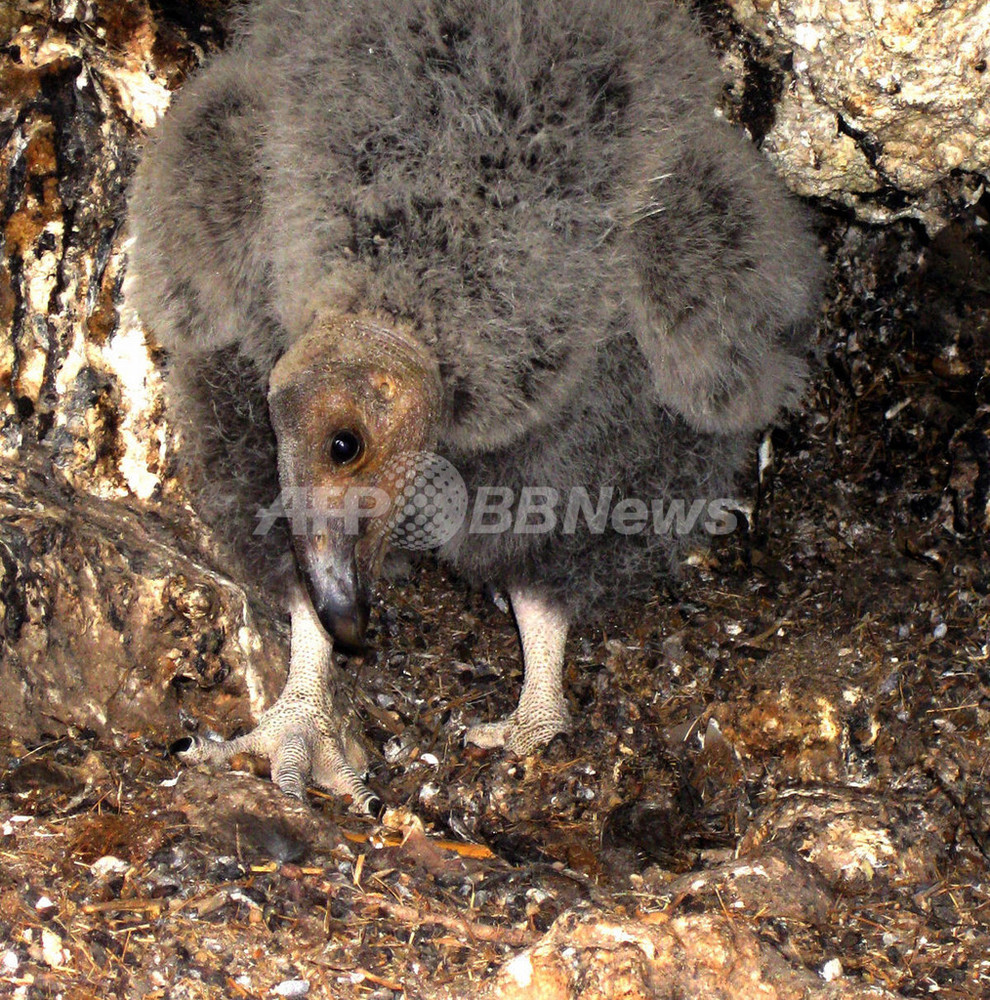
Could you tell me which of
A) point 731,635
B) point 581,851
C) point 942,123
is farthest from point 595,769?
point 942,123

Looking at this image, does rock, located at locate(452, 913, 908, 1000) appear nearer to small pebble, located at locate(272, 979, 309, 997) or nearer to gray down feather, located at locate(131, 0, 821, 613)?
small pebble, located at locate(272, 979, 309, 997)

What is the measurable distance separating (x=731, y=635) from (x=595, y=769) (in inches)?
23.3

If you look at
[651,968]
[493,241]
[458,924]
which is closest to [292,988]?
[458,924]

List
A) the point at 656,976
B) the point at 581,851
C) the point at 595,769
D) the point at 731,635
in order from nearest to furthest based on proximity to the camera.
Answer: the point at 656,976 < the point at 581,851 < the point at 595,769 < the point at 731,635

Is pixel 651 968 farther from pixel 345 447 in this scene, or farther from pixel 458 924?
pixel 345 447

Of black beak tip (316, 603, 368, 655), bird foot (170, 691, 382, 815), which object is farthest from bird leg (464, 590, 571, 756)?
black beak tip (316, 603, 368, 655)

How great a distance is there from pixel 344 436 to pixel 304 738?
3.41 ft

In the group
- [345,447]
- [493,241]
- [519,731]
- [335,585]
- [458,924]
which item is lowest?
[458,924]

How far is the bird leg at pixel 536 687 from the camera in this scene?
3.10 metres

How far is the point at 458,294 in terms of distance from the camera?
7.23 ft

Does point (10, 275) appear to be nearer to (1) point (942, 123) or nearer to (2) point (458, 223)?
(2) point (458, 223)

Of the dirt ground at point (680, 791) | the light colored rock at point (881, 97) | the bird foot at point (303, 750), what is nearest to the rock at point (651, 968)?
the dirt ground at point (680, 791)

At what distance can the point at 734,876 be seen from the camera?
7.12 ft

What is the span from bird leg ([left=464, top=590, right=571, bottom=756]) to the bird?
0.6 inches
